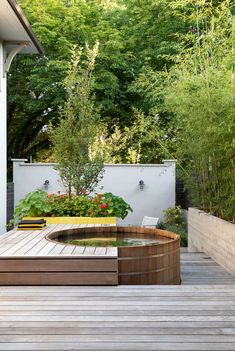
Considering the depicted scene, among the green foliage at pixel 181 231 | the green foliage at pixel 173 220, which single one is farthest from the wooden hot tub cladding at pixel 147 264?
the green foliage at pixel 173 220

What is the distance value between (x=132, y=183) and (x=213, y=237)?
15.7 ft

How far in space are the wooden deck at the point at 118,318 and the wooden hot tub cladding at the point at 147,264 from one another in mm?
307

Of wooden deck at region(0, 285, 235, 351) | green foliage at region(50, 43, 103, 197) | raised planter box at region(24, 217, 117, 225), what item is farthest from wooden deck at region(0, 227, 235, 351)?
green foliage at region(50, 43, 103, 197)

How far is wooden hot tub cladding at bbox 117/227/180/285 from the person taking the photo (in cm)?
331

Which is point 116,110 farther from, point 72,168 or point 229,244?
point 229,244

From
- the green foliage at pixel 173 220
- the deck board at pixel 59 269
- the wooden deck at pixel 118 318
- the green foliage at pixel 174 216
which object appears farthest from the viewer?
the green foliage at pixel 174 216

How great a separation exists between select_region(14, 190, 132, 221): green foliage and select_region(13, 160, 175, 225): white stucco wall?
2900 millimetres

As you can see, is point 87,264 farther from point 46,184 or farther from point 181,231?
point 46,184

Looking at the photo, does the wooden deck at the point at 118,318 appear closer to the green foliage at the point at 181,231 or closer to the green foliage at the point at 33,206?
the green foliage at the point at 33,206

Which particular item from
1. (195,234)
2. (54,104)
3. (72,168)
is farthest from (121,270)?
(54,104)

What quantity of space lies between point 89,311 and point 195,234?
13.4 feet

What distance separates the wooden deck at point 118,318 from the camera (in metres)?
2.04

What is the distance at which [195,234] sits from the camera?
630 cm

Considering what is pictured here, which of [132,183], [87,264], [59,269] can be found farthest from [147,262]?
[132,183]
